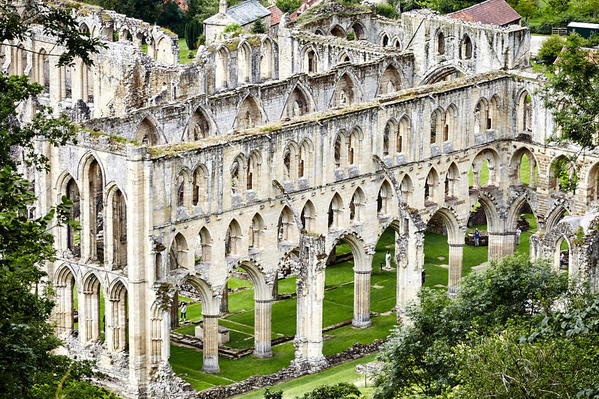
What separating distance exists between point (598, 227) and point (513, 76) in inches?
449

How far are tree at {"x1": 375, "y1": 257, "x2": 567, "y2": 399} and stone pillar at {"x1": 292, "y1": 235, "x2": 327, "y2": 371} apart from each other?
321 inches

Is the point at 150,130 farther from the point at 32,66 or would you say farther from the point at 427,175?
the point at 32,66

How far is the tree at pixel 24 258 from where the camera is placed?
2135 inches

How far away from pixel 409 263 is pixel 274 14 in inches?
2502

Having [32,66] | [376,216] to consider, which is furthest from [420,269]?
[32,66]

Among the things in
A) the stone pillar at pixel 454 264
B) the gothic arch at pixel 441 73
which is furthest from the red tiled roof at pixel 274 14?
the stone pillar at pixel 454 264

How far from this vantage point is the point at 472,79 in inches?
3649

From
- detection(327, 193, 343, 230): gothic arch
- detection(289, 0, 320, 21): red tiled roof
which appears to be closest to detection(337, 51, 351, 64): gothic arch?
detection(327, 193, 343, 230): gothic arch

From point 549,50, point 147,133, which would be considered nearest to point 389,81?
point 147,133

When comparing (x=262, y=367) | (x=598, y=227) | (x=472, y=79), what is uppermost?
(x=472, y=79)

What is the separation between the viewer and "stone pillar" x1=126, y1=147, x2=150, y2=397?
76.2m

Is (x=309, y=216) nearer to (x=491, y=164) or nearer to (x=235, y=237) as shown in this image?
(x=235, y=237)

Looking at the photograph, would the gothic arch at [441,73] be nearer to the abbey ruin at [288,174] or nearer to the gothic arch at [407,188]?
the abbey ruin at [288,174]

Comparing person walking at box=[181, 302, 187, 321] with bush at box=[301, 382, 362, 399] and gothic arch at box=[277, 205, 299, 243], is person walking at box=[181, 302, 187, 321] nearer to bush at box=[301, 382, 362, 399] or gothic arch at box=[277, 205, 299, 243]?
gothic arch at box=[277, 205, 299, 243]
